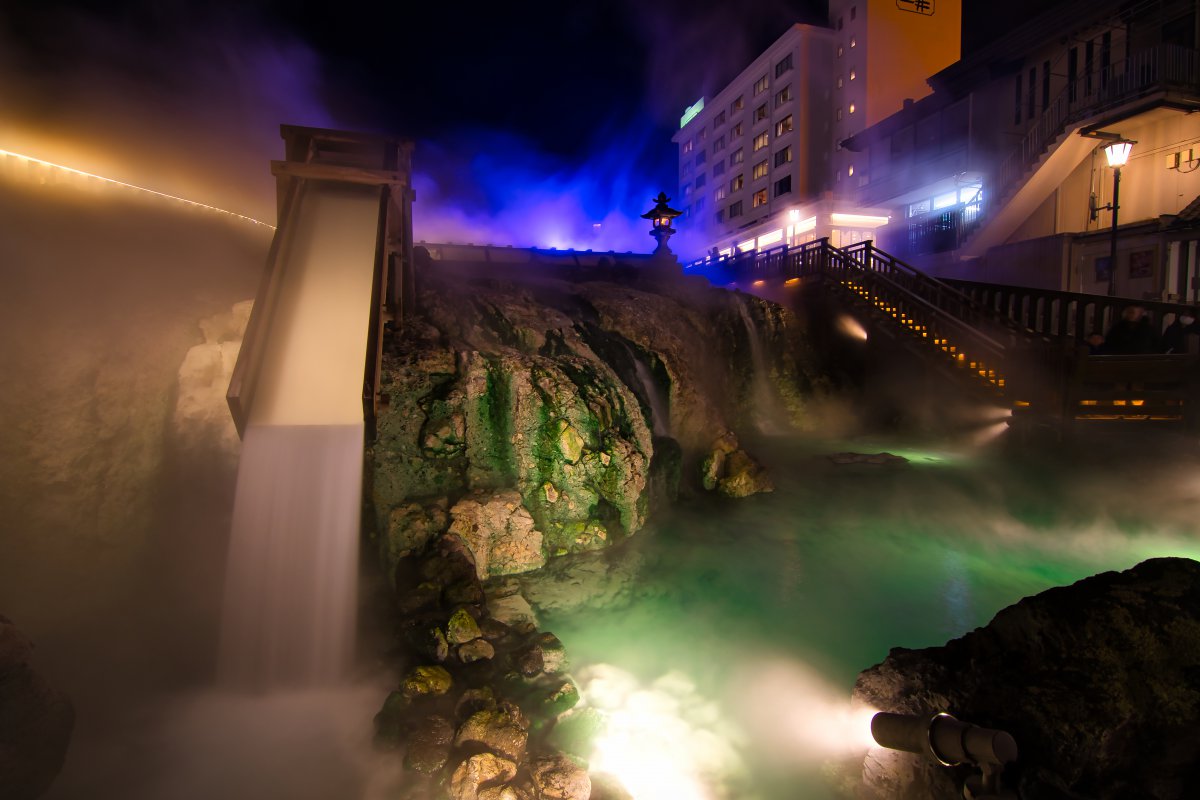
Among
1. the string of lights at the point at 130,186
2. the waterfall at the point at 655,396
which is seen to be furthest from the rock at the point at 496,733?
the string of lights at the point at 130,186

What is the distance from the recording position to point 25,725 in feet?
13.1

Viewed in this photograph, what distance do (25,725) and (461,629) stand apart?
3017mm

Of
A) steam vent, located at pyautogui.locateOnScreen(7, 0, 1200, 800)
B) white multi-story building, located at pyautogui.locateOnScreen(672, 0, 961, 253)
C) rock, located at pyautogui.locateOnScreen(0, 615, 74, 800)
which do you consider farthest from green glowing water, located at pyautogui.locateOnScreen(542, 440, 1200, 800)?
white multi-story building, located at pyautogui.locateOnScreen(672, 0, 961, 253)

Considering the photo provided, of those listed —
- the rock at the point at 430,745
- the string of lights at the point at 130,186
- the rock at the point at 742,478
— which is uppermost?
the string of lights at the point at 130,186

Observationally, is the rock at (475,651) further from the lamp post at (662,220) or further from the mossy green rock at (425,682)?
the lamp post at (662,220)

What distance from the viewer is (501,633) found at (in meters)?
5.59

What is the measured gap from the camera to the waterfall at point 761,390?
15.2m

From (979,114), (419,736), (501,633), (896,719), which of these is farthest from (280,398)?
(979,114)

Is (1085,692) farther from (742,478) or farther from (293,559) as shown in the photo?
(742,478)

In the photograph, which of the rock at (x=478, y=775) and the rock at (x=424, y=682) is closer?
the rock at (x=478, y=775)

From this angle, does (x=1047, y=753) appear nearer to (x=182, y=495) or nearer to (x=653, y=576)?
(x=653, y=576)

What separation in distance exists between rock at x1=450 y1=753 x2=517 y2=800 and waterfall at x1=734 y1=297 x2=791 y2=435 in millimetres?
12264

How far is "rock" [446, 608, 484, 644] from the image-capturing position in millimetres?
5242

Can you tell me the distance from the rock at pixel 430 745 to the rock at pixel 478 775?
241mm
